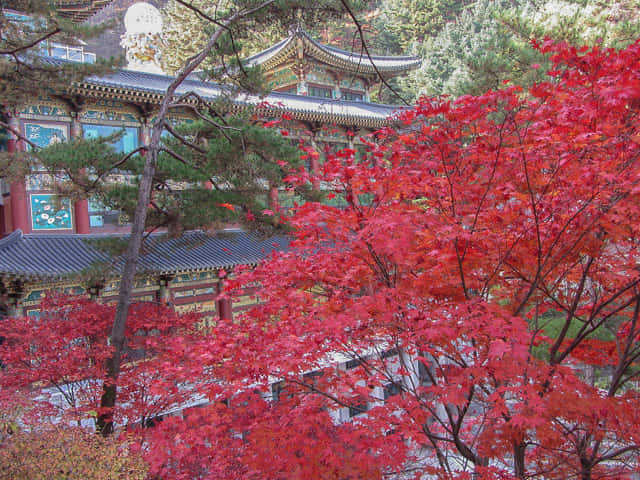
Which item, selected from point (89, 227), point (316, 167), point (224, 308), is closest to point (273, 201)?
point (224, 308)

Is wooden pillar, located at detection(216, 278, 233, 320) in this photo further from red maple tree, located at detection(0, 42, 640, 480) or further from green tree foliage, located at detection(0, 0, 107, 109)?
red maple tree, located at detection(0, 42, 640, 480)

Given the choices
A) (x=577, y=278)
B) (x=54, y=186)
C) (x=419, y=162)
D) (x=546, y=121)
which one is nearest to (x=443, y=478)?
(x=577, y=278)

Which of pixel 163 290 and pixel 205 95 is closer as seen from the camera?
pixel 163 290

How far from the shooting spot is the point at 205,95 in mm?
15859

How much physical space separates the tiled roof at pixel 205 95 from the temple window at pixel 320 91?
1588mm

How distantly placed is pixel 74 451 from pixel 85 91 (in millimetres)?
10077

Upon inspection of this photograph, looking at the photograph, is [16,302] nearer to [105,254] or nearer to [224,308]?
[105,254]

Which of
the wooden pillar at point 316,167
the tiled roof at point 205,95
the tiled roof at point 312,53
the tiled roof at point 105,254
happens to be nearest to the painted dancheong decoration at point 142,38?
the tiled roof at point 312,53

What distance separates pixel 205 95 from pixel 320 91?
823cm

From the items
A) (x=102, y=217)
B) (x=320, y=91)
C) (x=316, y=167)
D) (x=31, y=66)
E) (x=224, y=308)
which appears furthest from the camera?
(x=320, y=91)

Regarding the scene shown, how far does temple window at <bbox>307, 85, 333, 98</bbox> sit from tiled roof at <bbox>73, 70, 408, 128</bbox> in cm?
159

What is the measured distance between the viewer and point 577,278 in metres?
5.59

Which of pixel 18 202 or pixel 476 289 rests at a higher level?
pixel 18 202

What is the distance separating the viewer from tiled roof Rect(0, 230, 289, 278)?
10250 mm
